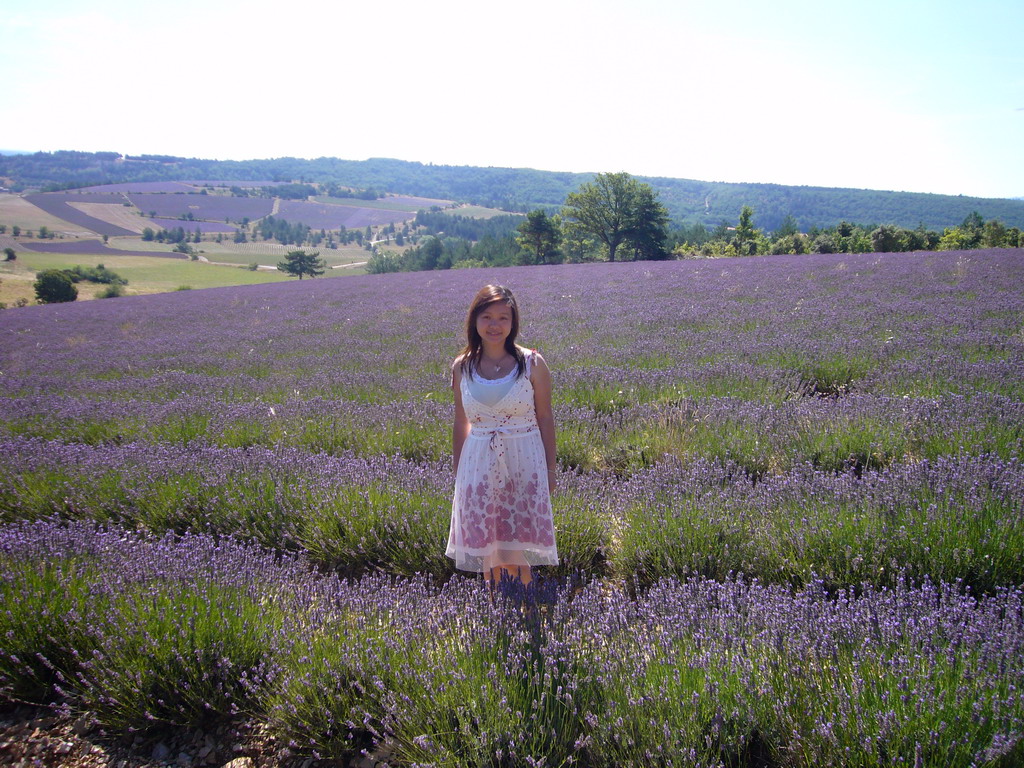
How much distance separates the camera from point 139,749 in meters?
1.88

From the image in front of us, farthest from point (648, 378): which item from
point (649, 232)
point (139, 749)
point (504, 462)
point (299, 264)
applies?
point (299, 264)

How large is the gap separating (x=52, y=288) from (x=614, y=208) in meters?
38.7

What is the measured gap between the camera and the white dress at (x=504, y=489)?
2.33 m

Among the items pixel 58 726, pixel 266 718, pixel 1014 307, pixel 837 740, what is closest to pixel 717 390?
pixel 837 740

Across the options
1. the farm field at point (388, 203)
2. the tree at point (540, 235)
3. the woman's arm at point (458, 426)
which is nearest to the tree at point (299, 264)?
the tree at point (540, 235)

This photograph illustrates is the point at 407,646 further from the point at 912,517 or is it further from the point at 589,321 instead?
the point at 589,321

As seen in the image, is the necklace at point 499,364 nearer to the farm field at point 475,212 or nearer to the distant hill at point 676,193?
the distant hill at point 676,193

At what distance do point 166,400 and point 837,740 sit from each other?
20.3 feet

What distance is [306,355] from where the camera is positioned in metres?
7.83

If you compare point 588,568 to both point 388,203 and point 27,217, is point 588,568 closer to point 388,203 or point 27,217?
point 27,217

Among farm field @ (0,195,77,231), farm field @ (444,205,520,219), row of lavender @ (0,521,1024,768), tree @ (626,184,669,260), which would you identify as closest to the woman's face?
row of lavender @ (0,521,1024,768)

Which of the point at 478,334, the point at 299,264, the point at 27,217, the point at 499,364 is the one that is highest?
the point at 27,217

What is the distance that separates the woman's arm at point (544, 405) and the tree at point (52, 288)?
116 feet

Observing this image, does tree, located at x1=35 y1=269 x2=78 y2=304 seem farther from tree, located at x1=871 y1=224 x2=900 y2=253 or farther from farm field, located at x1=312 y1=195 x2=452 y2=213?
farm field, located at x1=312 y1=195 x2=452 y2=213
